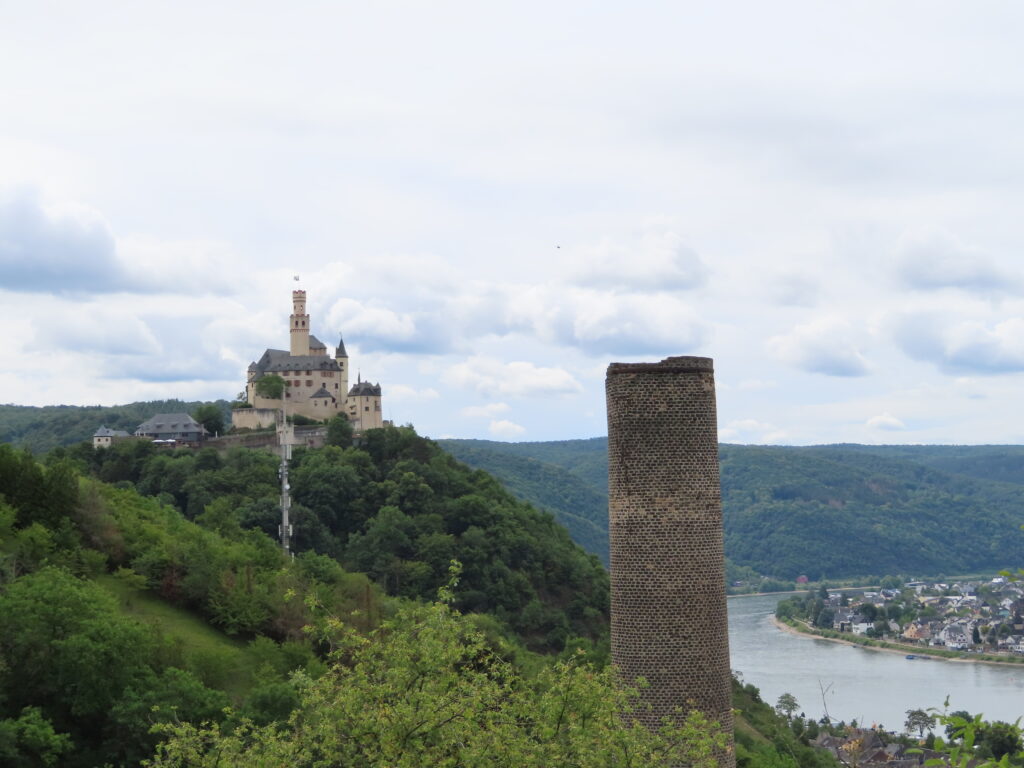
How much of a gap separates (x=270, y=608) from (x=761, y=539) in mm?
158205

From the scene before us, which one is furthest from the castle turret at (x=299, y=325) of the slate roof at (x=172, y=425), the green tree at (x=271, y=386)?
the slate roof at (x=172, y=425)

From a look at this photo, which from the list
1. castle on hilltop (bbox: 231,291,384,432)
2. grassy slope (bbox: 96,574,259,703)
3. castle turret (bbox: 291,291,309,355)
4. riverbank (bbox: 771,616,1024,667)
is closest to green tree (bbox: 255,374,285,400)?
castle on hilltop (bbox: 231,291,384,432)

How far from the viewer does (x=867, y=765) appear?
61.9m

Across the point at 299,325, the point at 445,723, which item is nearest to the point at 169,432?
the point at 299,325

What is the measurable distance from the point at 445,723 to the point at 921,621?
123026 mm

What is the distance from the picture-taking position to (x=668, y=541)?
1648cm

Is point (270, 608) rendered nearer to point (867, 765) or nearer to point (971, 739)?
point (971, 739)

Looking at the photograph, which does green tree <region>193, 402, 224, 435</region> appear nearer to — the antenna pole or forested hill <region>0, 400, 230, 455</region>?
the antenna pole

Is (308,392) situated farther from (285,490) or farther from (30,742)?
(30,742)

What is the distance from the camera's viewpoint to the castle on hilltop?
84.7 meters

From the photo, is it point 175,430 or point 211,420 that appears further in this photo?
point 211,420

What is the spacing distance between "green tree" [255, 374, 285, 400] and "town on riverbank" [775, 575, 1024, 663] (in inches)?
2327

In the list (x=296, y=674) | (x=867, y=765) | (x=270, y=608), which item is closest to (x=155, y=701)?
(x=296, y=674)

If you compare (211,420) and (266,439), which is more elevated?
(211,420)
